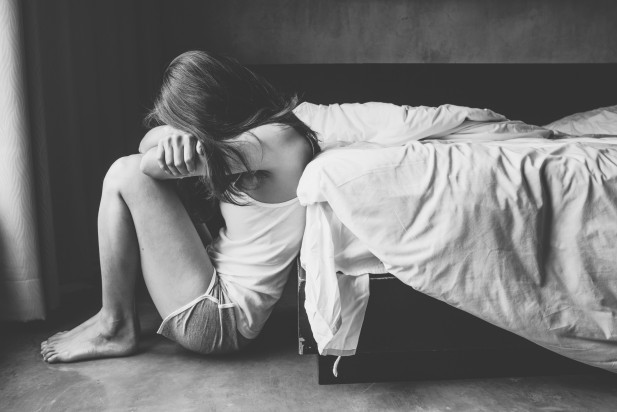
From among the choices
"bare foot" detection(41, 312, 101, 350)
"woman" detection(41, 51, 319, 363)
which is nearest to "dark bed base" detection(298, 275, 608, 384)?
"woman" detection(41, 51, 319, 363)

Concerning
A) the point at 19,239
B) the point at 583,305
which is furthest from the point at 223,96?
the point at 583,305

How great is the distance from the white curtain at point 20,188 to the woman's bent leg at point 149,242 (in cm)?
35

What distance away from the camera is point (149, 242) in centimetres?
120

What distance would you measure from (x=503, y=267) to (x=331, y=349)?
0.39 m

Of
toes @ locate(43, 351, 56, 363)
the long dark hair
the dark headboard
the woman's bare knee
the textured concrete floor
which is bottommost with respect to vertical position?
the textured concrete floor

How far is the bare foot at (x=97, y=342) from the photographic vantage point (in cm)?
128

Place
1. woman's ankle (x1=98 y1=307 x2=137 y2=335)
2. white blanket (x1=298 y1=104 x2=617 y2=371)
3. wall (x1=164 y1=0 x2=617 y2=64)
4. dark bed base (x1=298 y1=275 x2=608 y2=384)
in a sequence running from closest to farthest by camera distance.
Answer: white blanket (x1=298 y1=104 x2=617 y2=371), dark bed base (x1=298 y1=275 x2=608 y2=384), woman's ankle (x1=98 y1=307 x2=137 y2=335), wall (x1=164 y1=0 x2=617 y2=64)

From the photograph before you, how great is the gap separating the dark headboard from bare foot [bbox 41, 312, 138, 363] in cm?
187

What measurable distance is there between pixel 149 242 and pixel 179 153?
0.80 ft

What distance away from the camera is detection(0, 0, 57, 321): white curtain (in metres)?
1.36

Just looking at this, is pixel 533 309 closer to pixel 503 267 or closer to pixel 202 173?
pixel 503 267

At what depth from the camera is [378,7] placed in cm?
286

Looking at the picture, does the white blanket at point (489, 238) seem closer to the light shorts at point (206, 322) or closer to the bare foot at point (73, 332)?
the light shorts at point (206, 322)

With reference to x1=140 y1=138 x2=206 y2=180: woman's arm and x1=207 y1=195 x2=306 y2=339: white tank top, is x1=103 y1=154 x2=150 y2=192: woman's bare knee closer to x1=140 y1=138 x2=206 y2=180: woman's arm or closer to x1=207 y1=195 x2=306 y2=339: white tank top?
x1=140 y1=138 x2=206 y2=180: woman's arm
